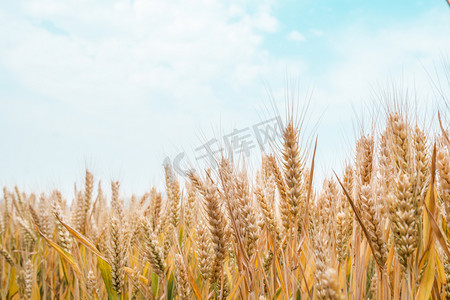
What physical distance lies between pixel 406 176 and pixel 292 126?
0.65 meters

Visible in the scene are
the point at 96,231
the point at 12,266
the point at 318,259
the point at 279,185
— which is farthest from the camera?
the point at 12,266

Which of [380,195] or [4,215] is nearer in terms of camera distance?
[380,195]

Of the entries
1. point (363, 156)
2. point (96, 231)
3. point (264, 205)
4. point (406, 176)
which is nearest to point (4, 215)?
point (96, 231)

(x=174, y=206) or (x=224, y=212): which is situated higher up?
(x=174, y=206)

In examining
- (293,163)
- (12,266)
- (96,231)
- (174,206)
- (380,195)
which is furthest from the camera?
(12,266)

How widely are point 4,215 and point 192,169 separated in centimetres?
510

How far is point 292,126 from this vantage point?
181 centimetres

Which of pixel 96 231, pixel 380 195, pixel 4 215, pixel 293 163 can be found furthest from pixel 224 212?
pixel 4 215

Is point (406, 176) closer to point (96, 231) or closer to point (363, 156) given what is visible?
point (363, 156)

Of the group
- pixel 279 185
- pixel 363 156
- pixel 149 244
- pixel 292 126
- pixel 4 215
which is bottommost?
pixel 149 244

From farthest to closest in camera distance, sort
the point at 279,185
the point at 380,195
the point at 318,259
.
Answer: the point at 279,185
the point at 380,195
the point at 318,259

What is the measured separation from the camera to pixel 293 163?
1741 mm

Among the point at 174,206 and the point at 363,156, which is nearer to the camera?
the point at 363,156

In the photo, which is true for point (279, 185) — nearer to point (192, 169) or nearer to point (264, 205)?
point (264, 205)
